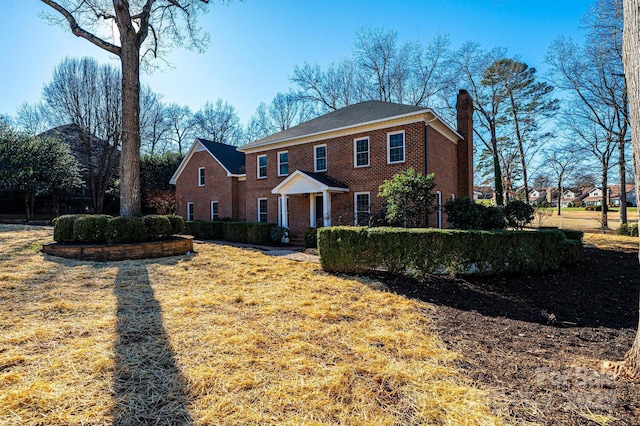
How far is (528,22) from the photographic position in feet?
20.1

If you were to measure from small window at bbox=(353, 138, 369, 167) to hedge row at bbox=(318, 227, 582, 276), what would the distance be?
6815 mm

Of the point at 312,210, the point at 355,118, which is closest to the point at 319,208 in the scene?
the point at 312,210

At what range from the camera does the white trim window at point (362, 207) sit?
13219 millimetres

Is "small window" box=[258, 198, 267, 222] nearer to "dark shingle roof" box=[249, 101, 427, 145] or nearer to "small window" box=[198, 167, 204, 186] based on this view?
"dark shingle roof" box=[249, 101, 427, 145]

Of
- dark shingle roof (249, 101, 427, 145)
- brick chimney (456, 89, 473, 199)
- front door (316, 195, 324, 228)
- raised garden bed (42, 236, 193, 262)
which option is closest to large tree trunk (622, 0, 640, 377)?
dark shingle roof (249, 101, 427, 145)

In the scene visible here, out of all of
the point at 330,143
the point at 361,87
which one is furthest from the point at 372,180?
the point at 361,87

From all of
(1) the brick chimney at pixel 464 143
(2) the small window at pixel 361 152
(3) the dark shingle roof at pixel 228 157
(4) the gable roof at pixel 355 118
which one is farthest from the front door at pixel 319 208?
(1) the brick chimney at pixel 464 143

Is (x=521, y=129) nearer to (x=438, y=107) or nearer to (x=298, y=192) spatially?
(x=438, y=107)

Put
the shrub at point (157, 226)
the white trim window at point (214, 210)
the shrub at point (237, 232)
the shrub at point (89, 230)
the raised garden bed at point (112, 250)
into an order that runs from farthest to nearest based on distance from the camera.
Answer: the white trim window at point (214, 210) → the shrub at point (237, 232) → the shrub at point (157, 226) → the shrub at point (89, 230) → the raised garden bed at point (112, 250)

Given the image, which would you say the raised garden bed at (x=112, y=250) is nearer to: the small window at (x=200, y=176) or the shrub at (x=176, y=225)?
the shrub at (x=176, y=225)

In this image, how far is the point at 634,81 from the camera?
2.62 metres

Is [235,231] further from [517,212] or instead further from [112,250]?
[517,212]

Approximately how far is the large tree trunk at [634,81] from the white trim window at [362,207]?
34.4ft

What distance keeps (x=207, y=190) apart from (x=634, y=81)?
20.8 meters
